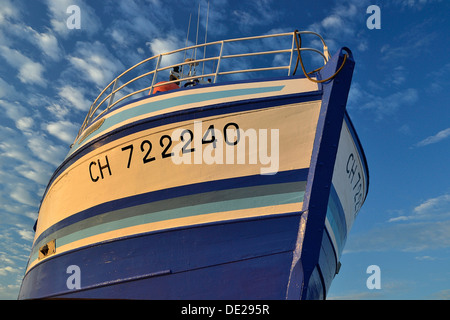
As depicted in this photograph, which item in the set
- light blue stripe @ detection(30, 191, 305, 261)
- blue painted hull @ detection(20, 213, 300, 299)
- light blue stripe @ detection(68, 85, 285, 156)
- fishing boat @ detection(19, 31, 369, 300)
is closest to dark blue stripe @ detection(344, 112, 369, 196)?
fishing boat @ detection(19, 31, 369, 300)

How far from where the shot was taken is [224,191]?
4242 millimetres

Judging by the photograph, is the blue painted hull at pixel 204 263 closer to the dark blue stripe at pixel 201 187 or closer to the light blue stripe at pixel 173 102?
the dark blue stripe at pixel 201 187

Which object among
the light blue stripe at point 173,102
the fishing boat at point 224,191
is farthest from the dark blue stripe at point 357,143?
the light blue stripe at point 173,102

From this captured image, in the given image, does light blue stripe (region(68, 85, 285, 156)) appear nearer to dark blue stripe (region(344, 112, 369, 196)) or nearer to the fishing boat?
the fishing boat

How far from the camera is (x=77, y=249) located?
5.07 m

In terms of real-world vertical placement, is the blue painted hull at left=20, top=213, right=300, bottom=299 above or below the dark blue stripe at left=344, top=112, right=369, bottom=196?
below

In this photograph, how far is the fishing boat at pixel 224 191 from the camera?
3.97 metres

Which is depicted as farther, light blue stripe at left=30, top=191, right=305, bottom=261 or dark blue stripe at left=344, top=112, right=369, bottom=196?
dark blue stripe at left=344, top=112, right=369, bottom=196

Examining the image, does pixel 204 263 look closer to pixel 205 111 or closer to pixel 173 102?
pixel 205 111

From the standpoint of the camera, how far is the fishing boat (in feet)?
13.0

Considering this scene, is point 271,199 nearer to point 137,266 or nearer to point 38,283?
point 137,266

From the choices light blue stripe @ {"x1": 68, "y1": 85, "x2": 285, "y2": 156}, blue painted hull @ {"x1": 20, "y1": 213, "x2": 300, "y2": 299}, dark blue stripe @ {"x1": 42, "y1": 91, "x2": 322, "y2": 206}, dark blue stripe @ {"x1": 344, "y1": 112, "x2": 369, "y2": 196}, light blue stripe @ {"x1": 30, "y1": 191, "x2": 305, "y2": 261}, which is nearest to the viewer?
blue painted hull @ {"x1": 20, "y1": 213, "x2": 300, "y2": 299}

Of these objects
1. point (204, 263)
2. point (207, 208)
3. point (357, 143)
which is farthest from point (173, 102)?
point (357, 143)
